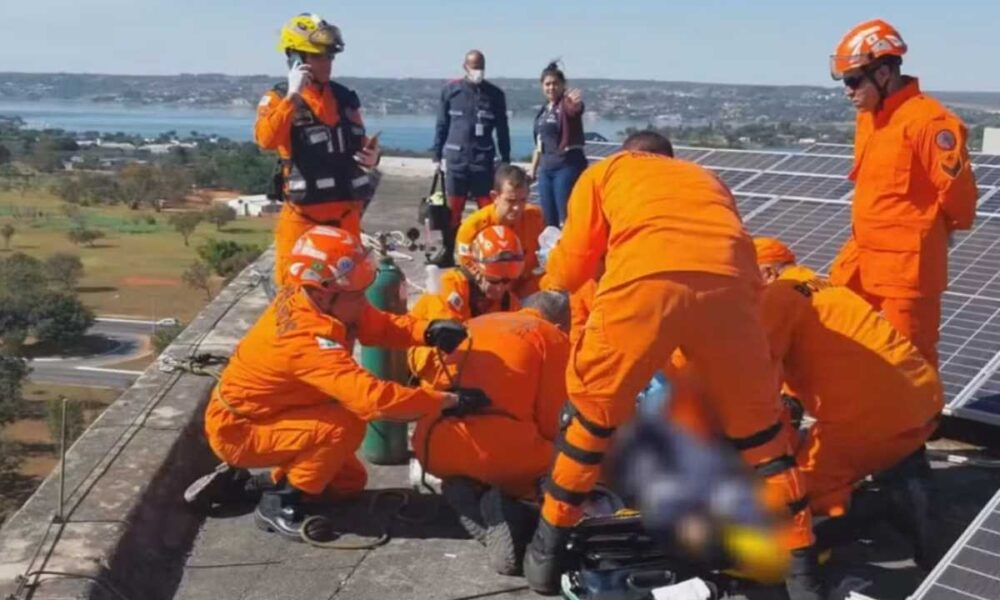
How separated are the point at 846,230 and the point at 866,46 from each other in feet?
9.06

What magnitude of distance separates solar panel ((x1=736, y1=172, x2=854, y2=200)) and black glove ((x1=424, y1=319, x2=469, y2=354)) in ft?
15.0

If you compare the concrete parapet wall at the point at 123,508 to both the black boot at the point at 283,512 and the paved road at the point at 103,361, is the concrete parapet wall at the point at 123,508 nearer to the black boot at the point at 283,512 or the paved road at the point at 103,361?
the black boot at the point at 283,512

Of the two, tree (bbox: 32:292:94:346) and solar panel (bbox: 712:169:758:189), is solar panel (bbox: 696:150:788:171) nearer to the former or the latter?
solar panel (bbox: 712:169:758:189)

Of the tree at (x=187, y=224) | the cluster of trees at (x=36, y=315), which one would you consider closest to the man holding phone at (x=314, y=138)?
the cluster of trees at (x=36, y=315)

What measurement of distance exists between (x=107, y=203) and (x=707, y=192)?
106 m

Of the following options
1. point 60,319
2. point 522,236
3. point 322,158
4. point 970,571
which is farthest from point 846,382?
point 60,319

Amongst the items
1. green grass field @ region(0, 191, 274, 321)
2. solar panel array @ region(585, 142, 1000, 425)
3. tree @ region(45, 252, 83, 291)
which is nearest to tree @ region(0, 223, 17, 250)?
green grass field @ region(0, 191, 274, 321)

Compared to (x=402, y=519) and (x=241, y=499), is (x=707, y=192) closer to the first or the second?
(x=402, y=519)

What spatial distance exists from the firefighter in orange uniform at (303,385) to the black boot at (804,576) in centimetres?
150

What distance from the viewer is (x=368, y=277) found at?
4.77 meters

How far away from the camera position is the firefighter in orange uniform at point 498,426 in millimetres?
4719

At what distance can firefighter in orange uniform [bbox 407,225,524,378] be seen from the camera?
19.1 ft

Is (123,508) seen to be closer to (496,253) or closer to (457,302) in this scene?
(457,302)

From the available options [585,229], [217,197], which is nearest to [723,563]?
[585,229]
